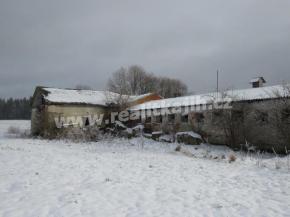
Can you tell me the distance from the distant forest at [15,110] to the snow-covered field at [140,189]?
94.3m

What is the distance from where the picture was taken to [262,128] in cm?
1958

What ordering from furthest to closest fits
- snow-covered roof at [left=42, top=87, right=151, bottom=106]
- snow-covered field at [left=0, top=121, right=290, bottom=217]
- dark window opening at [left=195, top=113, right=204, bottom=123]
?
snow-covered roof at [left=42, top=87, right=151, bottom=106] → dark window opening at [left=195, top=113, right=204, bottom=123] → snow-covered field at [left=0, top=121, right=290, bottom=217]

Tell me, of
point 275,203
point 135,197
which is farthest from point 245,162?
point 135,197

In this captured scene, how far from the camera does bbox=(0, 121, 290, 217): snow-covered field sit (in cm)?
589

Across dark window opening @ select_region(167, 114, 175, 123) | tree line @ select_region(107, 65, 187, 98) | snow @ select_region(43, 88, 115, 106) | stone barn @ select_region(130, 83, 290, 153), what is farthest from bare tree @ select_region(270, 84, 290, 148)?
tree line @ select_region(107, 65, 187, 98)

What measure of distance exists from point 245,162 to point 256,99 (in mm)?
9804

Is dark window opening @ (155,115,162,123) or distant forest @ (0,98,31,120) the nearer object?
dark window opening @ (155,115,162,123)

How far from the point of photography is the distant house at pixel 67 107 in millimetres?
28812

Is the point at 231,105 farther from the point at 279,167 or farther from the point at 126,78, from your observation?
the point at 126,78

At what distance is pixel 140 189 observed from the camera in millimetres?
7469

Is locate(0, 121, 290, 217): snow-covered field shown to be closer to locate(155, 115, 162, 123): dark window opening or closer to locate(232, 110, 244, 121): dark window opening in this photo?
locate(232, 110, 244, 121): dark window opening

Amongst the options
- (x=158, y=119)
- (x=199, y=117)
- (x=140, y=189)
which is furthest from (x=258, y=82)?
(x=140, y=189)

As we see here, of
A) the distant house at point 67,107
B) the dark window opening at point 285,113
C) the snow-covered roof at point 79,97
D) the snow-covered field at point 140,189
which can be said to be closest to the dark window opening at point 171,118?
the distant house at point 67,107

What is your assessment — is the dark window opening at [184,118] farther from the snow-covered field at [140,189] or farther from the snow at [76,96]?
the snow-covered field at [140,189]
